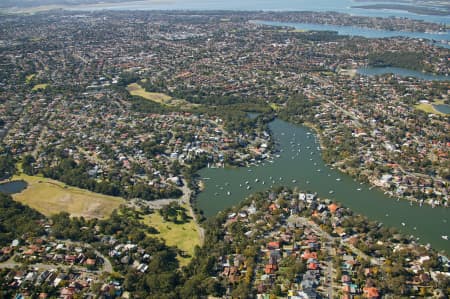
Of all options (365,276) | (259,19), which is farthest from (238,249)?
(259,19)

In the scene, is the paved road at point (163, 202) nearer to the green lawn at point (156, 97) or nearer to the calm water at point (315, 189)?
the calm water at point (315, 189)

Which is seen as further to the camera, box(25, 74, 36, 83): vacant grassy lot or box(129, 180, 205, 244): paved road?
box(25, 74, 36, 83): vacant grassy lot

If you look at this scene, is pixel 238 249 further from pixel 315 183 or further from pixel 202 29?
pixel 202 29

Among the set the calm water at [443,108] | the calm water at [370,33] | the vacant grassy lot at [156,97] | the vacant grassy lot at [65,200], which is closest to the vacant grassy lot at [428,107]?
the calm water at [443,108]

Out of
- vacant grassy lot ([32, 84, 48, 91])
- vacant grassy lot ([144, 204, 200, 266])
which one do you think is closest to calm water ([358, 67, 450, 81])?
vacant grassy lot ([144, 204, 200, 266])

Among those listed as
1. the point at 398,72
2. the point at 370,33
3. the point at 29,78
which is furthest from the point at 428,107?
the point at 370,33

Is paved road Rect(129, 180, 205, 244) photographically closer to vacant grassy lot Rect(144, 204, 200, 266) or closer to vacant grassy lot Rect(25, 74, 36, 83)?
vacant grassy lot Rect(144, 204, 200, 266)
